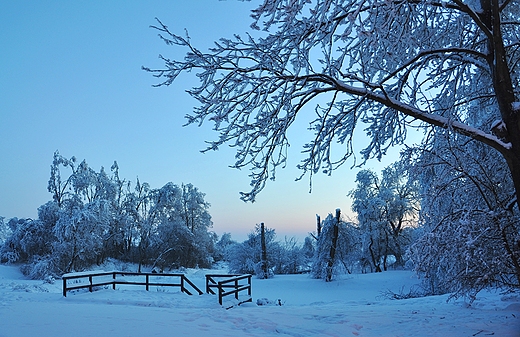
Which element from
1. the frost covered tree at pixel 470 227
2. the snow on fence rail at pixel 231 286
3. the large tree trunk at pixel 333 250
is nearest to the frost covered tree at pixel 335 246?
the large tree trunk at pixel 333 250

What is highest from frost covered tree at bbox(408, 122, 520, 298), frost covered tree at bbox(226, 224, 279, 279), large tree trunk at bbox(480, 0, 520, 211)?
large tree trunk at bbox(480, 0, 520, 211)

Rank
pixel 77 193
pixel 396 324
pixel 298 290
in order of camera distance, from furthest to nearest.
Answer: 1. pixel 77 193
2. pixel 298 290
3. pixel 396 324

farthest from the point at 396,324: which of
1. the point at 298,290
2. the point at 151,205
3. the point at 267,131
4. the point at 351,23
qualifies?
the point at 151,205

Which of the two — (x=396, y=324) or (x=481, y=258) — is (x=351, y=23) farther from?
(x=396, y=324)

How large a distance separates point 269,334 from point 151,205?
34.1 meters

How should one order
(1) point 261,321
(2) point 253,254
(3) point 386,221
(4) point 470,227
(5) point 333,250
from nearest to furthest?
(4) point 470,227
(1) point 261,321
(5) point 333,250
(2) point 253,254
(3) point 386,221

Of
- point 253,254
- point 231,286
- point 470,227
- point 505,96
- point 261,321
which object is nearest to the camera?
point 505,96

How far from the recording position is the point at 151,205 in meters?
39.2

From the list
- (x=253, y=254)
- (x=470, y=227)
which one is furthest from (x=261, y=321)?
(x=253, y=254)

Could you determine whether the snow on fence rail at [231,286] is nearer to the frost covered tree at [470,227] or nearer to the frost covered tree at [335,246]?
the frost covered tree at [470,227]

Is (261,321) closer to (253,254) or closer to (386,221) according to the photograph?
(253,254)

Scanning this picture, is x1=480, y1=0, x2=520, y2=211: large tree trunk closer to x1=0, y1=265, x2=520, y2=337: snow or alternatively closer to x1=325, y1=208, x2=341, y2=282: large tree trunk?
x1=0, y1=265, x2=520, y2=337: snow

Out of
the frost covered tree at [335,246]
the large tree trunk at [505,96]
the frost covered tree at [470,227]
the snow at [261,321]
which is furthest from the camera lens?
the frost covered tree at [335,246]

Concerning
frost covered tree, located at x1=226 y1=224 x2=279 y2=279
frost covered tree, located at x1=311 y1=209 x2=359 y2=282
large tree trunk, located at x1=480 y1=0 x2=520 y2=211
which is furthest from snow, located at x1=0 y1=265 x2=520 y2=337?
frost covered tree, located at x1=226 y1=224 x2=279 y2=279
